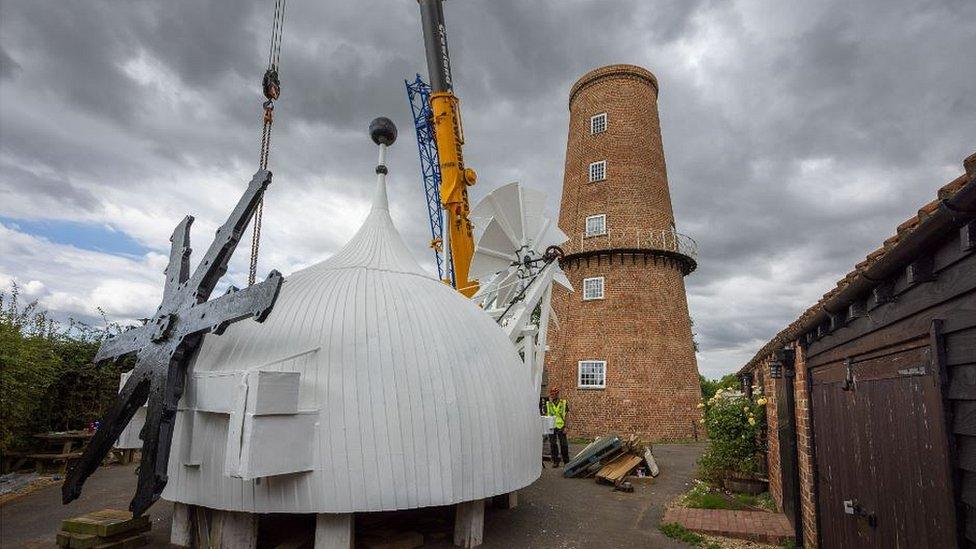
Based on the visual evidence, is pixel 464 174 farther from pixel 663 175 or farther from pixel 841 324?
pixel 663 175

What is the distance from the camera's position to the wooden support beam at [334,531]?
5.78 meters

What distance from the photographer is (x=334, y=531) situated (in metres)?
5.80

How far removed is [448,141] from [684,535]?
950 cm

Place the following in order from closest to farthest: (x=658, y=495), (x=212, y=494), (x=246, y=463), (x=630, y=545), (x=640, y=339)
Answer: (x=246, y=463) → (x=212, y=494) → (x=630, y=545) → (x=658, y=495) → (x=640, y=339)

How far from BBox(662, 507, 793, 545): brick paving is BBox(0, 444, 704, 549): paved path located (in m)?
0.48

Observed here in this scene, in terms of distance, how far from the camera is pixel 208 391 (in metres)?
5.90

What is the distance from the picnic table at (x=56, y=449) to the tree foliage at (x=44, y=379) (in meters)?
0.44

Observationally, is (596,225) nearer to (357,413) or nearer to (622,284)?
(622,284)

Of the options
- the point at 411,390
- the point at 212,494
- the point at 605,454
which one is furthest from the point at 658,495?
the point at 212,494

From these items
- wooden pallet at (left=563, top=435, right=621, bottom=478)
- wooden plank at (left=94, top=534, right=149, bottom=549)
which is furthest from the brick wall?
wooden plank at (left=94, top=534, right=149, bottom=549)

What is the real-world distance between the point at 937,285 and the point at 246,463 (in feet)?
18.9

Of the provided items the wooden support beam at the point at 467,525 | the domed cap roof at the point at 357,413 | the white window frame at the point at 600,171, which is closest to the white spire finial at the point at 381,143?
the domed cap roof at the point at 357,413

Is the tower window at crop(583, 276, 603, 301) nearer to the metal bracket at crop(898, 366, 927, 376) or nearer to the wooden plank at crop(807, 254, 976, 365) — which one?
the wooden plank at crop(807, 254, 976, 365)

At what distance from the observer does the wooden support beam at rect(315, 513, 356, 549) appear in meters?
5.78
